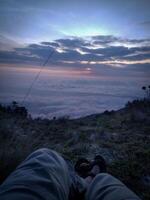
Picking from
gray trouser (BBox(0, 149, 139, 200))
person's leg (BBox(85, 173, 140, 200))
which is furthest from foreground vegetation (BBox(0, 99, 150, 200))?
person's leg (BBox(85, 173, 140, 200))

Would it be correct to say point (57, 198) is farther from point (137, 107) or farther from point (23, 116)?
point (137, 107)

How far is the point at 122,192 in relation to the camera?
1817 millimetres

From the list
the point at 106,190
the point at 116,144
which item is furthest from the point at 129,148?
the point at 106,190

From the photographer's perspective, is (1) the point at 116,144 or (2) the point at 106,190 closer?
(2) the point at 106,190

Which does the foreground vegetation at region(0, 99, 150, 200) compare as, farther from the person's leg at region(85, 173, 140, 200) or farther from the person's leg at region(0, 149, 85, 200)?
the person's leg at region(85, 173, 140, 200)

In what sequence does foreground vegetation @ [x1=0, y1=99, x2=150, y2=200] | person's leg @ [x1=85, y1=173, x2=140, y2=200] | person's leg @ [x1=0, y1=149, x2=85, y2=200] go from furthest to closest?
1. foreground vegetation @ [x1=0, y1=99, x2=150, y2=200]
2. person's leg @ [x1=85, y1=173, x2=140, y2=200]
3. person's leg @ [x1=0, y1=149, x2=85, y2=200]

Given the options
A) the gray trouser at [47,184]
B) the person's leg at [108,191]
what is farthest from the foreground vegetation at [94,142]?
the person's leg at [108,191]

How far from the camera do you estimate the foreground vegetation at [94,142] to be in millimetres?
→ 3262

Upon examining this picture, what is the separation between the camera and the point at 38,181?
166cm

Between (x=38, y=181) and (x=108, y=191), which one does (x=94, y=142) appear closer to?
(x=108, y=191)

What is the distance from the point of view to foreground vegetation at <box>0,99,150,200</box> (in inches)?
128

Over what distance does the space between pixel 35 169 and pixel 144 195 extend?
1861 millimetres

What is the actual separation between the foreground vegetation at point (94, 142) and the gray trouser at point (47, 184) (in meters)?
1.02

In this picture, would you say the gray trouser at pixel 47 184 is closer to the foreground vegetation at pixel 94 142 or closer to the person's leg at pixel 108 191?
the person's leg at pixel 108 191
